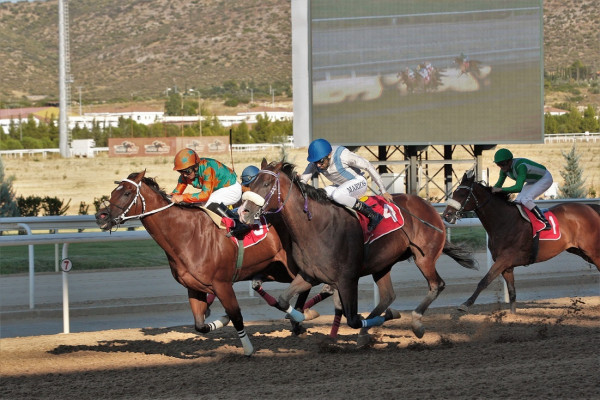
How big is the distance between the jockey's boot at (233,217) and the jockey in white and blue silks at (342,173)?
618 mm

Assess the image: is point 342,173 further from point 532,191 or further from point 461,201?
Answer: point 532,191

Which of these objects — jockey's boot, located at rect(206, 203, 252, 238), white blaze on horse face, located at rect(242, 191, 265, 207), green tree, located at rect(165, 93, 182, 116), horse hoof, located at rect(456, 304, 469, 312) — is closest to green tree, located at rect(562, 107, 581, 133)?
green tree, located at rect(165, 93, 182, 116)

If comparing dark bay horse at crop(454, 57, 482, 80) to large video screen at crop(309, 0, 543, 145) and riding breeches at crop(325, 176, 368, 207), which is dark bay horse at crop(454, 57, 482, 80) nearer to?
large video screen at crop(309, 0, 543, 145)

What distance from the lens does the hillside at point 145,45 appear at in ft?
360

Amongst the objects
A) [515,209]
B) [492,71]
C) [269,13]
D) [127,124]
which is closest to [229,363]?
[515,209]

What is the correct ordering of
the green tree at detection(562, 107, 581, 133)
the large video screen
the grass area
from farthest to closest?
the green tree at detection(562, 107, 581, 133) < the large video screen < the grass area

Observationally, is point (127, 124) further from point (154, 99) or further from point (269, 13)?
point (269, 13)

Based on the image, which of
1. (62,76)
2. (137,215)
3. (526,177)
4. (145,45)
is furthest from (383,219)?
(145,45)

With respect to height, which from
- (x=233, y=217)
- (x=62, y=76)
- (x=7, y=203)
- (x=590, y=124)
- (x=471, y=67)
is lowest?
(x=7, y=203)

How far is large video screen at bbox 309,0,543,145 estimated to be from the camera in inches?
845

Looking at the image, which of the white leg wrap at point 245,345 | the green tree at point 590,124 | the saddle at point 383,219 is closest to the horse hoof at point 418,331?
the saddle at point 383,219

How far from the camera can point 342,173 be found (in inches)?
313

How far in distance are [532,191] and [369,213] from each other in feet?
9.21

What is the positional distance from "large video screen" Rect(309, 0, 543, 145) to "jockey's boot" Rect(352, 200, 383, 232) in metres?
13.4
